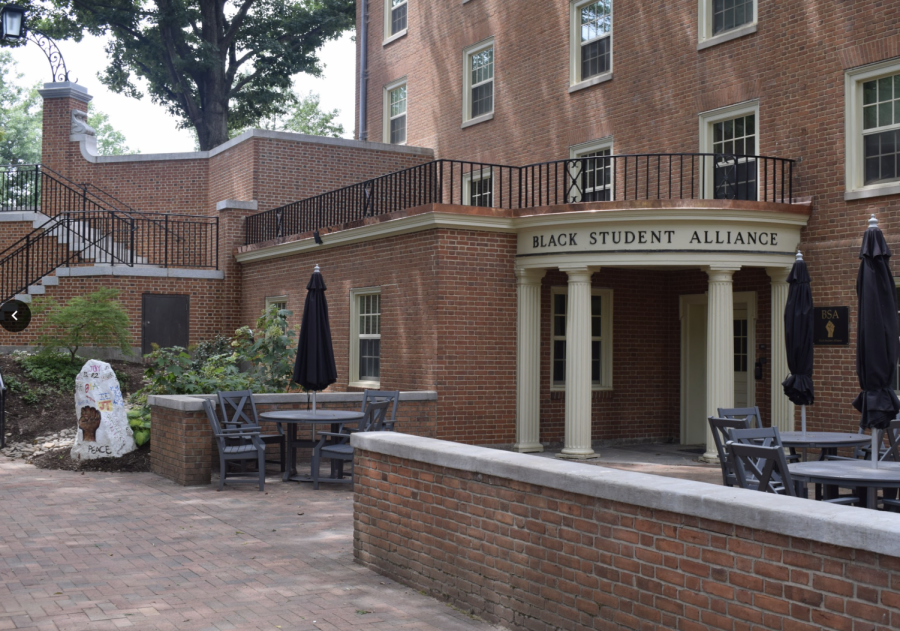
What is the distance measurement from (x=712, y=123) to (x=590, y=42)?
379 centimetres

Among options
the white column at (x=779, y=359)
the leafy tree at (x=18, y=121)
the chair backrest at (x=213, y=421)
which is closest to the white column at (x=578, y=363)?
the white column at (x=779, y=359)

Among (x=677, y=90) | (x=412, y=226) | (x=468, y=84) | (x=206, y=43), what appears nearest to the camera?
(x=412, y=226)

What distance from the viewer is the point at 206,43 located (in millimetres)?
35594

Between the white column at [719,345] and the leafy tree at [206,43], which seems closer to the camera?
the white column at [719,345]

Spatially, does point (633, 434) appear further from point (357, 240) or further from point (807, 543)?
point (807, 543)

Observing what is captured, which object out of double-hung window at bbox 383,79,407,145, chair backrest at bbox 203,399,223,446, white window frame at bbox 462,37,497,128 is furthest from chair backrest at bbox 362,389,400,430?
double-hung window at bbox 383,79,407,145

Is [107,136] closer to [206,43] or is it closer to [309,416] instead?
[206,43]

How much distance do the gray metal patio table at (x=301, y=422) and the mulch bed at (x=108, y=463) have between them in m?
2.10

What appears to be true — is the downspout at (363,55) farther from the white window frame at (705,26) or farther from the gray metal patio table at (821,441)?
the gray metal patio table at (821,441)

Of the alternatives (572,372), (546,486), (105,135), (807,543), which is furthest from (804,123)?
(105,135)

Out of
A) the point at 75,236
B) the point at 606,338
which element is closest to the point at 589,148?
the point at 606,338

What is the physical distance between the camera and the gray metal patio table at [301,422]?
38.4ft

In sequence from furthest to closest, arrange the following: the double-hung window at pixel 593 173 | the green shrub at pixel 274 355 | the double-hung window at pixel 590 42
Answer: the double-hung window at pixel 590 42 < the double-hung window at pixel 593 173 < the green shrub at pixel 274 355

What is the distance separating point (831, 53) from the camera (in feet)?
45.4
